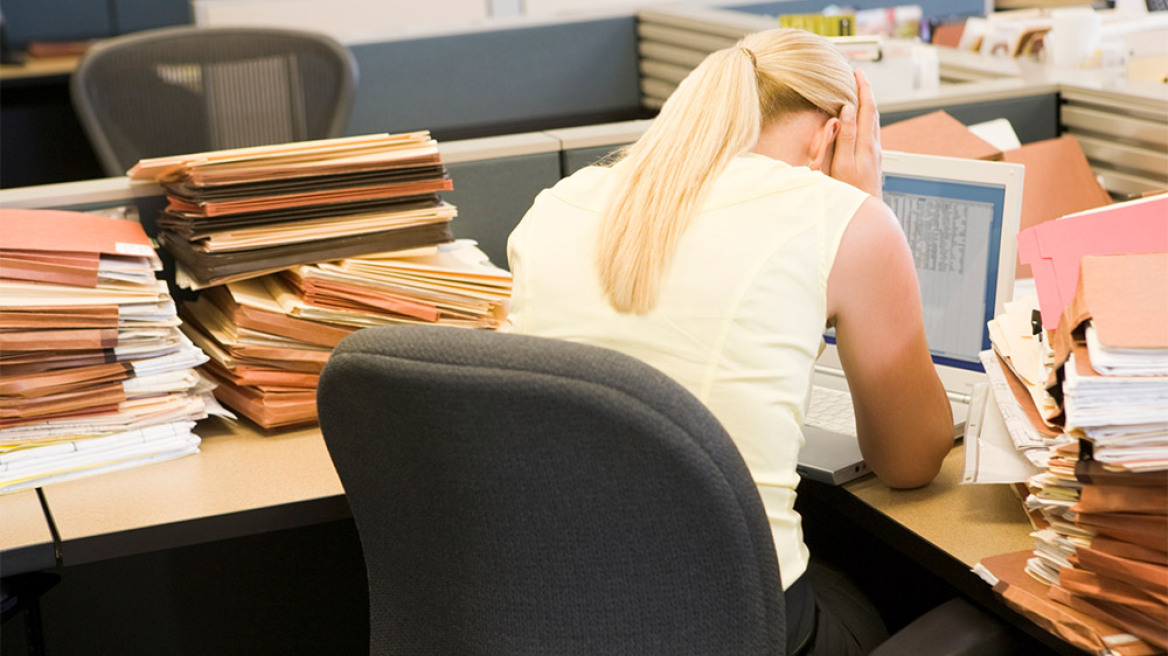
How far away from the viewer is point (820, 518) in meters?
1.81

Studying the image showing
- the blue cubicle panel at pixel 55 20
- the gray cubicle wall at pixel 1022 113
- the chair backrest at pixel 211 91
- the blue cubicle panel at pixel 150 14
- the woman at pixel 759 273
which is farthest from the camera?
the blue cubicle panel at pixel 150 14

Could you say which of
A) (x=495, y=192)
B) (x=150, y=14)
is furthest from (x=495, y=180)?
(x=150, y=14)

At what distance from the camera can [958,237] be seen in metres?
1.39

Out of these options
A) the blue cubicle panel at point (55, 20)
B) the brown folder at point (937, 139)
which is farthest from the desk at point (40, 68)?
the brown folder at point (937, 139)

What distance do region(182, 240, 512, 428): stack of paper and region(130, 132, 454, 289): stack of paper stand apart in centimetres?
3

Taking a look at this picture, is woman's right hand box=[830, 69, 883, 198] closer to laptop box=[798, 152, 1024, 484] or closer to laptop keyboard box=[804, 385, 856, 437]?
laptop box=[798, 152, 1024, 484]

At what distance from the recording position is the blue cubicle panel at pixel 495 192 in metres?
1.68

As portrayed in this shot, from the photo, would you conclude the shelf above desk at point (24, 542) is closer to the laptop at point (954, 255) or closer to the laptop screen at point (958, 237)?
the laptop at point (954, 255)

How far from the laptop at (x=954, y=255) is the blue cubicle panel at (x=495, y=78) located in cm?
145

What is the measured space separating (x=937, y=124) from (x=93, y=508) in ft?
4.20

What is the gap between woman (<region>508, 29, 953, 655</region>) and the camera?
3.43ft

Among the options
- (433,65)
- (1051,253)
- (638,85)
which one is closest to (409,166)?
(1051,253)

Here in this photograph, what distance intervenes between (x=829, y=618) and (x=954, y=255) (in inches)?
18.4

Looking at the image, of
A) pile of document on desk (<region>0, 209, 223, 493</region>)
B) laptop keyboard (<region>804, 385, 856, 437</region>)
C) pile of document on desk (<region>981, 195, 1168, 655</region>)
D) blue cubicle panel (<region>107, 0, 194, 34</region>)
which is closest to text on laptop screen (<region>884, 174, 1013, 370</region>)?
laptop keyboard (<region>804, 385, 856, 437</region>)
